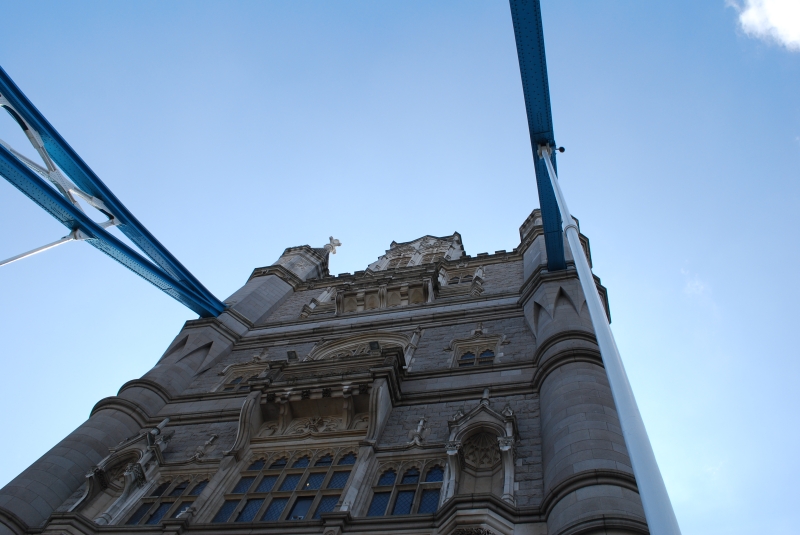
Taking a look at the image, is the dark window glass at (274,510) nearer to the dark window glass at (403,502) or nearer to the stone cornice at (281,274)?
the dark window glass at (403,502)

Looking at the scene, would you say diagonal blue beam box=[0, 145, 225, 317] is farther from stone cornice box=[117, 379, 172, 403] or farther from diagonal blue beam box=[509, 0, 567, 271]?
diagonal blue beam box=[509, 0, 567, 271]

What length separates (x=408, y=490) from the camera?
12758 mm

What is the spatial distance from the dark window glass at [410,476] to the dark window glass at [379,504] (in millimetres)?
426

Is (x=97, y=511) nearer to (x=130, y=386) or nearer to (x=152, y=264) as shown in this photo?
(x=130, y=386)

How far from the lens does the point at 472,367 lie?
55.1 feet

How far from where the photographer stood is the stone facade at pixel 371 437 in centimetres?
1114

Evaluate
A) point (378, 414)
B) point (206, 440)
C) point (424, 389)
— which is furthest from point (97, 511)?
point (424, 389)

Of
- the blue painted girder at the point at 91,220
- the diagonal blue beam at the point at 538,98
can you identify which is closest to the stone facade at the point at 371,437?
the diagonal blue beam at the point at 538,98

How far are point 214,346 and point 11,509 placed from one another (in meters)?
8.95

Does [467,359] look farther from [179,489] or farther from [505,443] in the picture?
[179,489]

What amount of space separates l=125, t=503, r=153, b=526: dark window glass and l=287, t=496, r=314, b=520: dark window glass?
11.7ft

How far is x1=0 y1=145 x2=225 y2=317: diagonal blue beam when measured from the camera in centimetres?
1797

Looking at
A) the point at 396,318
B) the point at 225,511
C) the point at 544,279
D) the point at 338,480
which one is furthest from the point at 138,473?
the point at 544,279

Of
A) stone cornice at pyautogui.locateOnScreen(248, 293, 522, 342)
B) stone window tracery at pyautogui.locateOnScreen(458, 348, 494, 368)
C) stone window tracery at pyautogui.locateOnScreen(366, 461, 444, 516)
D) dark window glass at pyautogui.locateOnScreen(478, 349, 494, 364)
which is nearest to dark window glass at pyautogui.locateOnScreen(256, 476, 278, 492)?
stone window tracery at pyautogui.locateOnScreen(366, 461, 444, 516)
